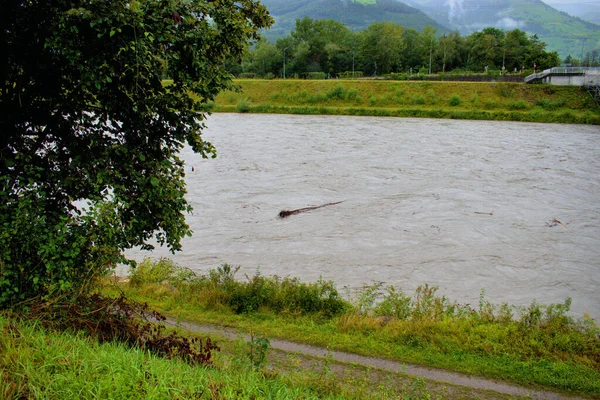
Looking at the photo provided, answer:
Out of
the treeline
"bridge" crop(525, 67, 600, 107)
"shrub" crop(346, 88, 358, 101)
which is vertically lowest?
"shrub" crop(346, 88, 358, 101)

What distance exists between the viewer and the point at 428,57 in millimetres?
107250

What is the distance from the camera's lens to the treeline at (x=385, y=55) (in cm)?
10112

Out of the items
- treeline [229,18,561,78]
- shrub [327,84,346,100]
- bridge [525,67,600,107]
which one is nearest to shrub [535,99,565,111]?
bridge [525,67,600,107]

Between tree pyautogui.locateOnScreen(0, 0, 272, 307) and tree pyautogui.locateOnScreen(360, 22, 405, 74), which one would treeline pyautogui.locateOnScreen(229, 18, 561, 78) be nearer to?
tree pyautogui.locateOnScreen(360, 22, 405, 74)

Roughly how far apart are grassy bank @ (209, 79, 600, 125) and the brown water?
802 inches

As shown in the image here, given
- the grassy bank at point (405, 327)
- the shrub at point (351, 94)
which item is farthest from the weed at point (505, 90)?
the grassy bank at point (405, 327)

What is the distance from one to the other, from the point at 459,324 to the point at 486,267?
5632 mm

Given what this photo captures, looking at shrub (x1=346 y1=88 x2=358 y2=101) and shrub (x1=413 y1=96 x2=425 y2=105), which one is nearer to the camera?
shrub (x1=413 y1=96 x2=425 y2=105)

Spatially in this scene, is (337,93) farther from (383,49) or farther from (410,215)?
(410,215)

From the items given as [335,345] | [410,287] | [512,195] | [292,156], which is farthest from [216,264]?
[292,156]

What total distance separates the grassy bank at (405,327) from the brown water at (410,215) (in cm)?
250

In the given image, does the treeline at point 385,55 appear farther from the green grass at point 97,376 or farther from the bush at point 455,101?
the green grass at point 97,376

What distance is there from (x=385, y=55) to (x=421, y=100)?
4563cm

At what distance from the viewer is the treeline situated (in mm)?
101125
